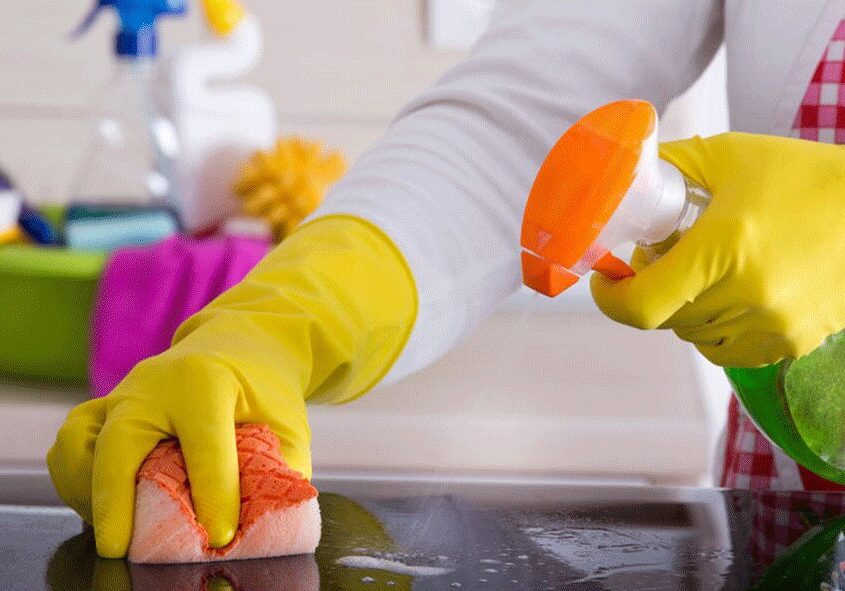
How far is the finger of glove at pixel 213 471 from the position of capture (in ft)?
1.71

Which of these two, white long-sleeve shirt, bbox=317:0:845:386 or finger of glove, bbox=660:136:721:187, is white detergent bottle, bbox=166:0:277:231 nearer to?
white long-sleeve shirt, bbox=317:0:845:386

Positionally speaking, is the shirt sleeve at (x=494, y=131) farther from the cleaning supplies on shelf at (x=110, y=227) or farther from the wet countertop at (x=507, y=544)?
the cleaning supplies on shelf at (x=110, y=227)

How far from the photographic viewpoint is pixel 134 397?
0.57 meters

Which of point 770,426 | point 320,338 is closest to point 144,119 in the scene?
point 320,338

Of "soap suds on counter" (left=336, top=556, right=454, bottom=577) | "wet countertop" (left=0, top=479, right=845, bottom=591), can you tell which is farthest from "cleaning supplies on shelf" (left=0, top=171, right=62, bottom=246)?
"soap suds on counter" (left=336, top=556, right=454, bottom=577)

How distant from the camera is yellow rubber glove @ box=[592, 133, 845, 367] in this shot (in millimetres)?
513

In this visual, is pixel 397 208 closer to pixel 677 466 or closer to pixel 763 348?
pixel 763 348

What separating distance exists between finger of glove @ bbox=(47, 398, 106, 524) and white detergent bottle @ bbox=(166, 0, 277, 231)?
113 centimetres

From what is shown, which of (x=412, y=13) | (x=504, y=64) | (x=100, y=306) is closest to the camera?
(x=504, y=64)

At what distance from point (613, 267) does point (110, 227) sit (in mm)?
1183

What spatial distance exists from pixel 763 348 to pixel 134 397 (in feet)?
0.90

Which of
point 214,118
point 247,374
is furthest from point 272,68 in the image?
point 247,374

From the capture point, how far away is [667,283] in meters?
0.51

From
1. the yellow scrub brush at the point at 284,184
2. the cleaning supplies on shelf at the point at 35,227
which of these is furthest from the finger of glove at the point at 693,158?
the cleaning supplies on shelf at the point at 35,227
